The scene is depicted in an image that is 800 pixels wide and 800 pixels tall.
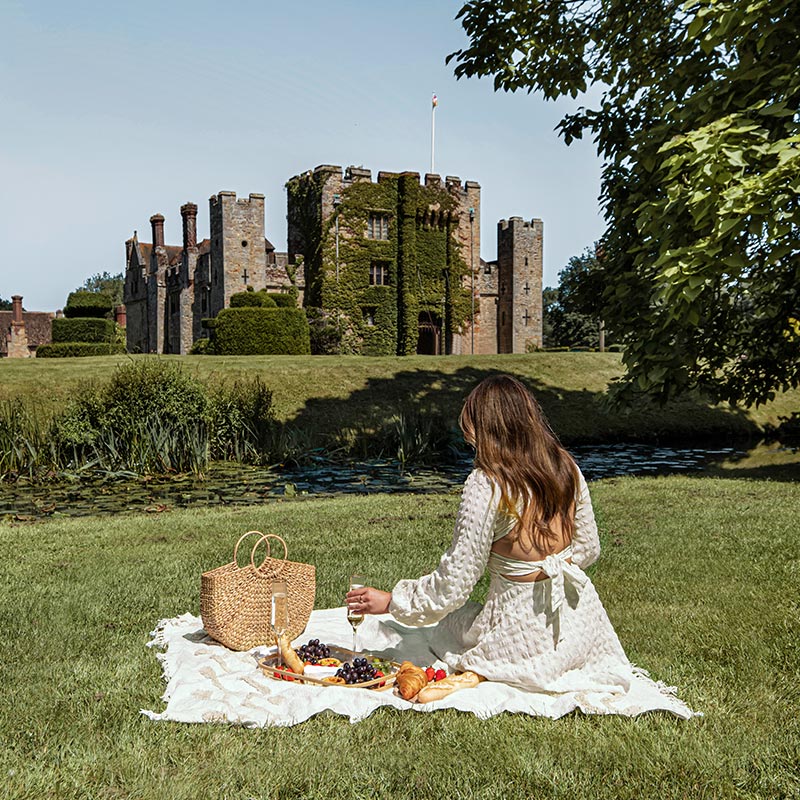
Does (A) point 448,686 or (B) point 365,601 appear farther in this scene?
(B) point 365,601

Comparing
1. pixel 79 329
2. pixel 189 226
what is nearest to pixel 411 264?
pixel 189 226

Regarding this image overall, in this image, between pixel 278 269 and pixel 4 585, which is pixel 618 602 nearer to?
pixel 4 585

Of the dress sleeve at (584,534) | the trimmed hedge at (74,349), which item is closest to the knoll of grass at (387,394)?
the trimmed hedge at (74,349)

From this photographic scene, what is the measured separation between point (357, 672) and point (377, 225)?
119 ft

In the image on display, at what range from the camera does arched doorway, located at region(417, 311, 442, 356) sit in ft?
133

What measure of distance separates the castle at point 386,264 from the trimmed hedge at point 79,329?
5.69 metres

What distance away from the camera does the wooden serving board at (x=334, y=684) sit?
149 inches

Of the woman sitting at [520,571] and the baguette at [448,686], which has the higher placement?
the woman sitting at [520,571]

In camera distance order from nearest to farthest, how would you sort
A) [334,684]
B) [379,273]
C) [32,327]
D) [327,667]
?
[334,684], [327,667], [379,273], [32,327]

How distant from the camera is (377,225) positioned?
38.9m

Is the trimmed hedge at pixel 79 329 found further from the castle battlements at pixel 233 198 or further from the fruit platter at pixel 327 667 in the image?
the fruit platter at pixel 327 667

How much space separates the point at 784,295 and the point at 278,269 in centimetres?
2960

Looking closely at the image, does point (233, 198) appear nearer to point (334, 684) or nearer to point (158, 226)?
point (158, 226)

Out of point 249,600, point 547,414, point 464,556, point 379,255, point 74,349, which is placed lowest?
point 249,600
